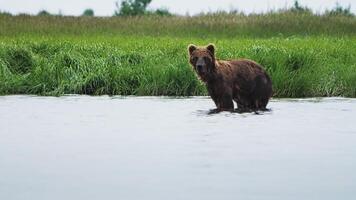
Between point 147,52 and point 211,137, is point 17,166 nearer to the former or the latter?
point 211,137

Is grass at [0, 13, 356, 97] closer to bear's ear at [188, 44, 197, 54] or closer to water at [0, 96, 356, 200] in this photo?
water at [0, 96, 356, 200]

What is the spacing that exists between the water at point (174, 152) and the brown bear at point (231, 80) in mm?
Answer: 332

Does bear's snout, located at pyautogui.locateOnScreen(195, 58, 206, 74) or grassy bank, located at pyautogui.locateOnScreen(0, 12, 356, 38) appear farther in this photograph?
grassy bank, located at pyautogui.locateOnScreen(0, 12, 356, 38)

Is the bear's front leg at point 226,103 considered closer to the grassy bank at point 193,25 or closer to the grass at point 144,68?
the grass at point 144,68

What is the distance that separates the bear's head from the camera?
39.3 feet

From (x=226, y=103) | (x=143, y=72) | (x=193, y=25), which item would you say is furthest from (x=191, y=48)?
(x=193, y=25)

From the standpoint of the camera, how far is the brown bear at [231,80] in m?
12.1

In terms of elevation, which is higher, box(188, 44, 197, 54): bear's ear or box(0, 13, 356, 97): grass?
box(188, 44, 197, 54): bear's ear

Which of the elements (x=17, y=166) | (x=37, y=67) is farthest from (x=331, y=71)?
(x=17, y=166)

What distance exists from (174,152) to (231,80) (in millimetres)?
3996

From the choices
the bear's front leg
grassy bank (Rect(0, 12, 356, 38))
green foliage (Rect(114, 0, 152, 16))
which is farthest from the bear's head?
green foliage (Rect(114, 0, 152, 16))

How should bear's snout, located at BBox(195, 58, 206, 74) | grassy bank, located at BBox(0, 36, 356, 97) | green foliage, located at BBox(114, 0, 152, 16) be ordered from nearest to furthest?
bear's snout, located at BBox(195, 58, 206, 74) < grassy bank, located at BBox(0, 36, 356, 97) < green foliage, located at BBox(114, 0, 152, 16)

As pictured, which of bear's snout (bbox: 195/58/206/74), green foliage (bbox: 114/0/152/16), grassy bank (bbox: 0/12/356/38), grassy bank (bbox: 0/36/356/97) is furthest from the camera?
green foliage (bbox: 114/0/152/16)

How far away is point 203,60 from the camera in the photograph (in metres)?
12.0
